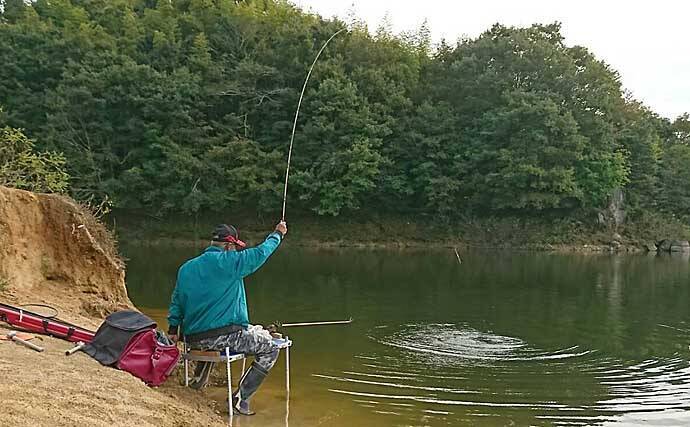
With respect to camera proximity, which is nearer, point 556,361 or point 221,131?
point 556,361

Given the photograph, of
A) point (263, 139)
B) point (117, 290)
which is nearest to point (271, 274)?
point (117, 290)

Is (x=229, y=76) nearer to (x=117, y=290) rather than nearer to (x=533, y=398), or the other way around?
(x=117, y=290)

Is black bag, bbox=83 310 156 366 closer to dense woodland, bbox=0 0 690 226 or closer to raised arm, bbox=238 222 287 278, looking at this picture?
raised arm, bbox=238 222 287 278

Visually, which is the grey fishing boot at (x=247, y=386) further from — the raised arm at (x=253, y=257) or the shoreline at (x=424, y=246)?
the shoreline at (x=424, y=246)

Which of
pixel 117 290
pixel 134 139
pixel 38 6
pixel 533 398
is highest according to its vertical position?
pixel 38 6

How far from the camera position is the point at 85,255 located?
977 cm

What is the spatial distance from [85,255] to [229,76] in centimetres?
3237

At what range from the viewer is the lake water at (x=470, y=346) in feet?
25.8

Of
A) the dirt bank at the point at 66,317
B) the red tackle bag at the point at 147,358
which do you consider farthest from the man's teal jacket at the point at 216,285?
the dirt bank at the point at 66,317

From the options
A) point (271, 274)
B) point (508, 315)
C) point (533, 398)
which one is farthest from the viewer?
point (271, 274)

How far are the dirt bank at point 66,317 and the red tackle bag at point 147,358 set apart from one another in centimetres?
18

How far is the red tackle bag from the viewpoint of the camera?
249 inches

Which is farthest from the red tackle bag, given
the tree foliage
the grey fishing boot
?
the tree foliage

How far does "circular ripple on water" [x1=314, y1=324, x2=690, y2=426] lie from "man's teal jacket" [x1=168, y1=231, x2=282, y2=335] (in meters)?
2.20
